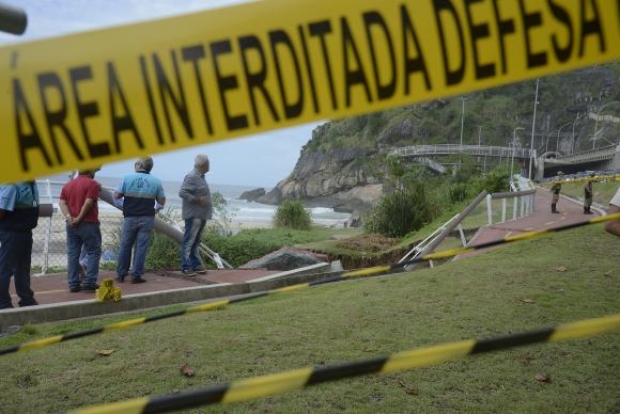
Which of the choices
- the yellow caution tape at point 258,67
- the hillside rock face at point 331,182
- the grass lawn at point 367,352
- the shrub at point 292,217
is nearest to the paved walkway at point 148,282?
the grass lawn at point 367,352

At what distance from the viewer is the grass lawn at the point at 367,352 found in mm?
2943

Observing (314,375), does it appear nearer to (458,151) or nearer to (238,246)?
(238,246)

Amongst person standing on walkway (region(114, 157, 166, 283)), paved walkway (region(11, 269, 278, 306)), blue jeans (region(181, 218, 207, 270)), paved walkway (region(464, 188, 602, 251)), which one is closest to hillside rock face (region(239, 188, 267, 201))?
paved walkway (region(464, 188, 602, 251))

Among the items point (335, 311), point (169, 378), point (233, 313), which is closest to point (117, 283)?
point (233, 313)

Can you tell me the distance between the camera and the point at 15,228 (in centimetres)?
489

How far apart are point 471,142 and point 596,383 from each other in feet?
293

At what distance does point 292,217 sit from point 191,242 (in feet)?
45.1

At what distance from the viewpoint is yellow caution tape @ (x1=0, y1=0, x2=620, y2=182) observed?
150cm

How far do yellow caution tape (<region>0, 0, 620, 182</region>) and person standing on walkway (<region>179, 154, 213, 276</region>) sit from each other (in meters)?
5.76

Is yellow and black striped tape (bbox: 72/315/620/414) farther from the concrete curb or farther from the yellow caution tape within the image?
the concrete curb

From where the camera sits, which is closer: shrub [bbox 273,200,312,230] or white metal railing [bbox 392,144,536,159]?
shrub [bbox 273,200,312,230]

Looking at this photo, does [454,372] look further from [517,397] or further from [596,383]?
[596,383]

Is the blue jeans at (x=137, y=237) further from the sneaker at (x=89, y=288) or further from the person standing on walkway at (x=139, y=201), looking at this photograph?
the sneaker at (x=89, y=288)

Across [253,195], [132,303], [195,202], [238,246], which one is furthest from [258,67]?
[253,195]
